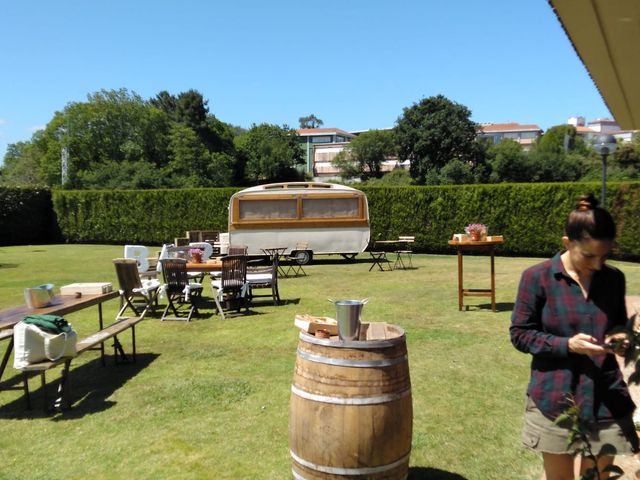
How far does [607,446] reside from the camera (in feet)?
6.31

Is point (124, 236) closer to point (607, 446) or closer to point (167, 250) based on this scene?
point (167, 250)

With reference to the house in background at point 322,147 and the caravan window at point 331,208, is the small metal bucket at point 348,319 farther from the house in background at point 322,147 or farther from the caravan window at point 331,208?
the house in background at point 322,147

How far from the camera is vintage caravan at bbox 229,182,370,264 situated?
661 inches

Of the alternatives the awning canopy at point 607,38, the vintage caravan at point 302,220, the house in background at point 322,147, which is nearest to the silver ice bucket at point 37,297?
the awning canopy at point 607,38

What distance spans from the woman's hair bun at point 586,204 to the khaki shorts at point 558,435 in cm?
82

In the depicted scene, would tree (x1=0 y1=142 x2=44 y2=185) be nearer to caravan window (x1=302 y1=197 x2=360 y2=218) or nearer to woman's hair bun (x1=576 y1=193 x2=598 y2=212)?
caravan window (x1=302 y1=197 x2=360 y2=218)

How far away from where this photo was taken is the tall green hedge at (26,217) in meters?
25.6

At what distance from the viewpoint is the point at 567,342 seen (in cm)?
204

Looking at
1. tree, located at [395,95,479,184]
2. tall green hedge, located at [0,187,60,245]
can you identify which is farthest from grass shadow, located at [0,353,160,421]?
tree, located at [395,95,479,184]

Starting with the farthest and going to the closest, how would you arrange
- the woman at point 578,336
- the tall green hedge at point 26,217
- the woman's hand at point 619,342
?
the tall green hedge at point 26,217
the woman at point 578,336
the woman's hand at point 619,342

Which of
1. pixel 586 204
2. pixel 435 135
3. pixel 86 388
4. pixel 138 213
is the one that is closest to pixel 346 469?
pixel 586 204

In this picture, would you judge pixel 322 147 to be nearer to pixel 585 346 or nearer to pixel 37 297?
pixel 37 297

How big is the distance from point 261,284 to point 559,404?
7.63m

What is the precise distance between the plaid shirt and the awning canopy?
1.14 meters
